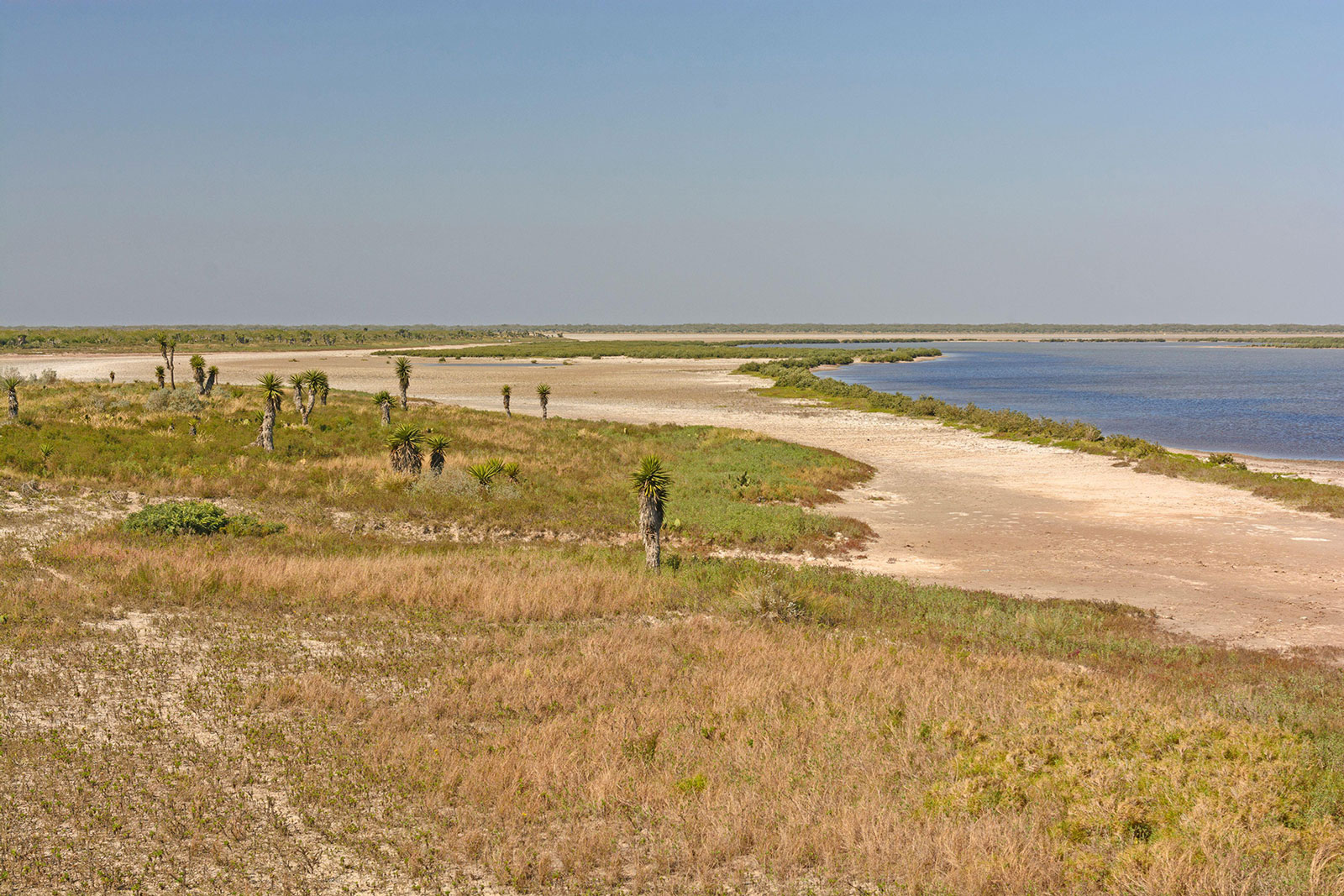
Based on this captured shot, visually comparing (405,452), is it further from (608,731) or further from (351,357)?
(351,357)

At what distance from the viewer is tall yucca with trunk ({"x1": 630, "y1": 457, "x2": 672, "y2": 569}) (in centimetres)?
2175

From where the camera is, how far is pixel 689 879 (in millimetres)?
7770

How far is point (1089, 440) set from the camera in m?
53.8

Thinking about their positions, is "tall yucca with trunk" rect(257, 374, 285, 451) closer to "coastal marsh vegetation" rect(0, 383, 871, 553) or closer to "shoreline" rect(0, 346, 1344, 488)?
"coastal marsh vegetation" rect(0, 383, 871, 553)

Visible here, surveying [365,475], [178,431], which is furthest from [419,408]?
[365,475]

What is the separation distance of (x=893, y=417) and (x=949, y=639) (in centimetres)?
5513

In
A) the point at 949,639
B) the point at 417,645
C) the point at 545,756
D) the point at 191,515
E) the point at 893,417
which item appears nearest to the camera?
the point at 545,756

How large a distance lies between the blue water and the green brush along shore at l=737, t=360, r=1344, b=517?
8.28 meters

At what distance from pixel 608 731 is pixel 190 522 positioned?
16.6 m

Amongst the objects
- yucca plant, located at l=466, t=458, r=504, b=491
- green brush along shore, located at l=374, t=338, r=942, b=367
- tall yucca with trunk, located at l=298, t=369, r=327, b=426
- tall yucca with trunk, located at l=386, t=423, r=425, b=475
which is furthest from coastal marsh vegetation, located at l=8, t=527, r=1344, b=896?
green brush along shore, located at l=374, t=338, r=942, b=367

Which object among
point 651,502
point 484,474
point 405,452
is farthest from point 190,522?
point 651,502

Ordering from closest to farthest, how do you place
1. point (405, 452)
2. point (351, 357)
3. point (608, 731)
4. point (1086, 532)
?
1. point (608, 731)
2. point (1086, 532)
3. point (405, 452)
4. point (351, 357)

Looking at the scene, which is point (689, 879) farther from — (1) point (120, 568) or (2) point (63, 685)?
(1) point (120, 568)

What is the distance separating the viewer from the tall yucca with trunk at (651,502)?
2175 cm
